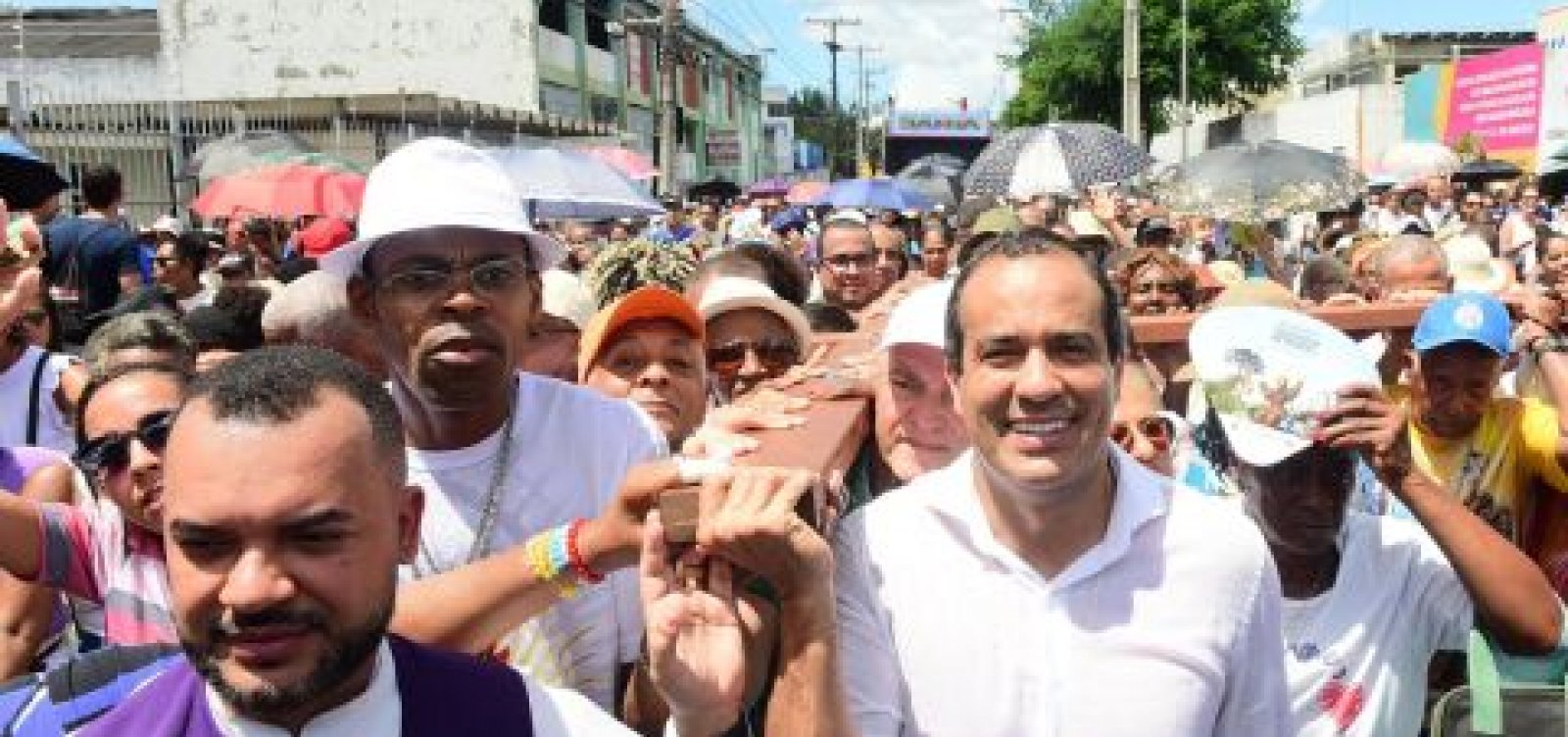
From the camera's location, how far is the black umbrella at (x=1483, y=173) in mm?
19919

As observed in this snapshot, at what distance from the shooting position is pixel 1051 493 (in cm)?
204

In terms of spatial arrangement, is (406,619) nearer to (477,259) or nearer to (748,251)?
(477,259)

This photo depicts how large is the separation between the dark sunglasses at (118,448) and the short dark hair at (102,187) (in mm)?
5278

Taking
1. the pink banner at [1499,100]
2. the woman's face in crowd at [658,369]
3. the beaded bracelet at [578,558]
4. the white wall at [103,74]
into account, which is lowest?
the beaded bracelet at [578,558]

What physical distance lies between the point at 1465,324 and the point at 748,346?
66.9 inches

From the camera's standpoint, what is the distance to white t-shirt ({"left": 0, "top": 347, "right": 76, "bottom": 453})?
4164 millimetres

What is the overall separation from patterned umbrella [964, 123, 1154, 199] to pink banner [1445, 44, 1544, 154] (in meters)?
16.6

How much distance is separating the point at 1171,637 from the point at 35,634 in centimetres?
222

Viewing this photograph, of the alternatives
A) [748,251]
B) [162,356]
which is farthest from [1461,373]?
[162,356]

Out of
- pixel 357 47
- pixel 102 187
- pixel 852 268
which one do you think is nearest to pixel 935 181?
pixel 852 268

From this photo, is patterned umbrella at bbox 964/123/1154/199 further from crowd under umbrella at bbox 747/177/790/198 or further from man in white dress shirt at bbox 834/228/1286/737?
crowd under umbrella at bbox 747/177/790/198

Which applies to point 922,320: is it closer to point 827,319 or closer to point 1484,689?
point 1484,689

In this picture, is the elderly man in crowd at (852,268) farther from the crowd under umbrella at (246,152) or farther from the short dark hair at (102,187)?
the crowd under umbrella at (246,152)

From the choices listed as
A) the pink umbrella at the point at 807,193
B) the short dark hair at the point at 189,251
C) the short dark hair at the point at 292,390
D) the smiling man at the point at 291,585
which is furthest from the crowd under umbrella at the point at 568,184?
the pink umbrella at the point at 807,193
